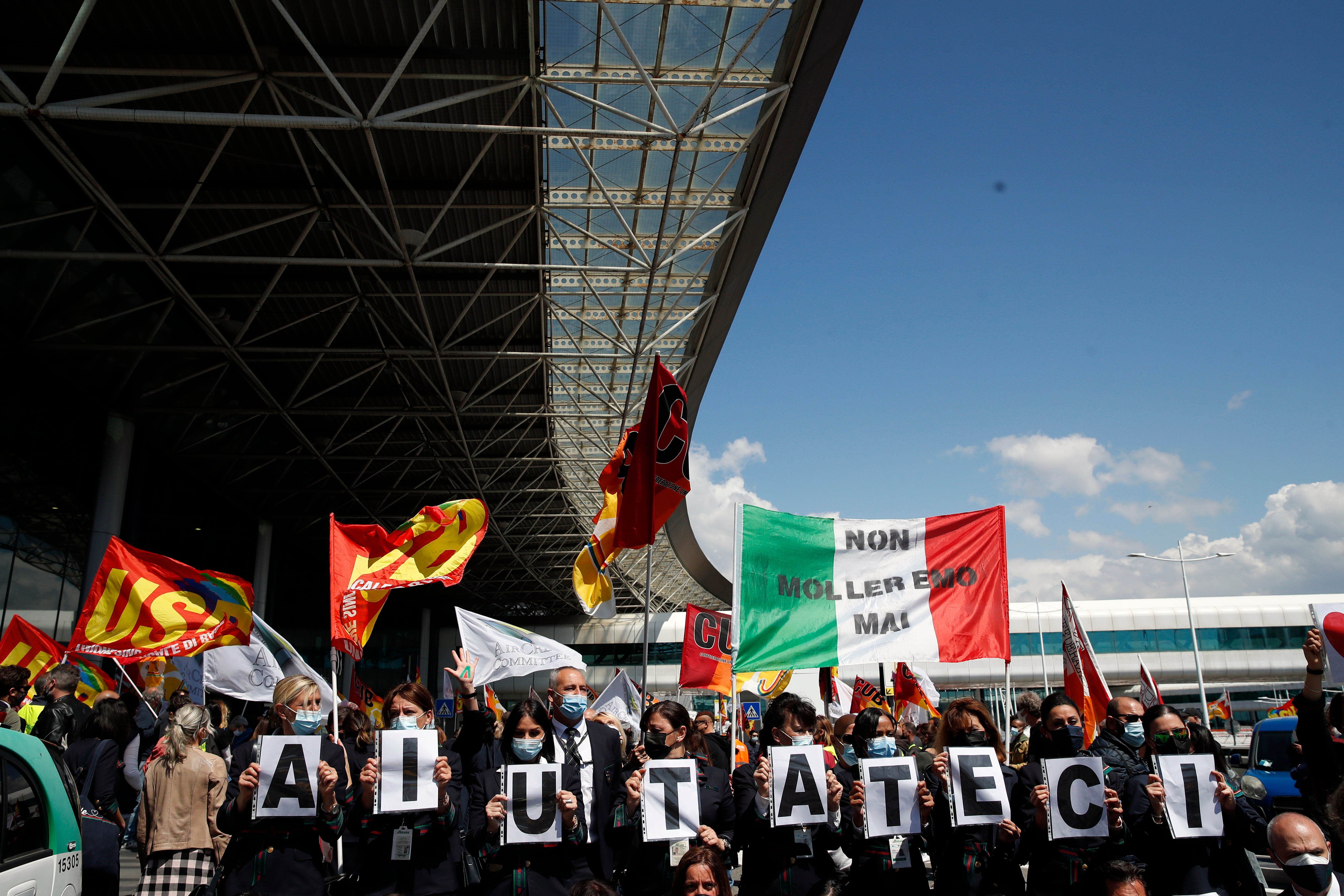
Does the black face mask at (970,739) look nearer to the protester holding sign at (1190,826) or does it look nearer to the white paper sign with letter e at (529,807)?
the protester holding sign at (1190,826)

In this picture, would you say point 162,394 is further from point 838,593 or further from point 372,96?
point 838,593

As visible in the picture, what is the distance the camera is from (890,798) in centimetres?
541

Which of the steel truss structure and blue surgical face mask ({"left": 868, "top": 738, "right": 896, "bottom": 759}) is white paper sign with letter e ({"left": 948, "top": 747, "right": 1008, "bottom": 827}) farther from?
the steel truss structure

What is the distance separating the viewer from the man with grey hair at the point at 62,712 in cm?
810

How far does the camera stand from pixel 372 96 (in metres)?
13.8

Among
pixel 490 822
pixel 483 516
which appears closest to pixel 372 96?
pixel 483 516

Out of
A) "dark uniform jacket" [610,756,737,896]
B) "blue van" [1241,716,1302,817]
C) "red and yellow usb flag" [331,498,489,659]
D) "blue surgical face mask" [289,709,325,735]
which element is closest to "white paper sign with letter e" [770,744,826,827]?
"dark uniform jacket" [610,756,737,896]

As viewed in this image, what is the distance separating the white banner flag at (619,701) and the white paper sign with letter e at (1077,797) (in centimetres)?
840

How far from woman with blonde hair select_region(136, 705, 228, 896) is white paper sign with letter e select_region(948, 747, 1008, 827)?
14.5 ft

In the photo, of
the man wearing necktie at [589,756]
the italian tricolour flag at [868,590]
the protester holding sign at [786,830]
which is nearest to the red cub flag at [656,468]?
the italian tricolour flag at [868,590]

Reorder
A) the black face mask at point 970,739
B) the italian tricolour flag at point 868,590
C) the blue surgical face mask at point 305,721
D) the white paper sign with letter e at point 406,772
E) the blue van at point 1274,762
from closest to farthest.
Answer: the white paper sign with letter e at point 406,772, the blue surgical face mask at point 305,721, the black face mask at point 970,739, the italian tricolour flag at point 868,590, the blue van at point 1274,762

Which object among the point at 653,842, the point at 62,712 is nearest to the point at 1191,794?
the point at 653,842

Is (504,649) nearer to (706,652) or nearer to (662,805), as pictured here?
(706,652)

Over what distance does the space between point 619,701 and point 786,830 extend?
29.6ft
